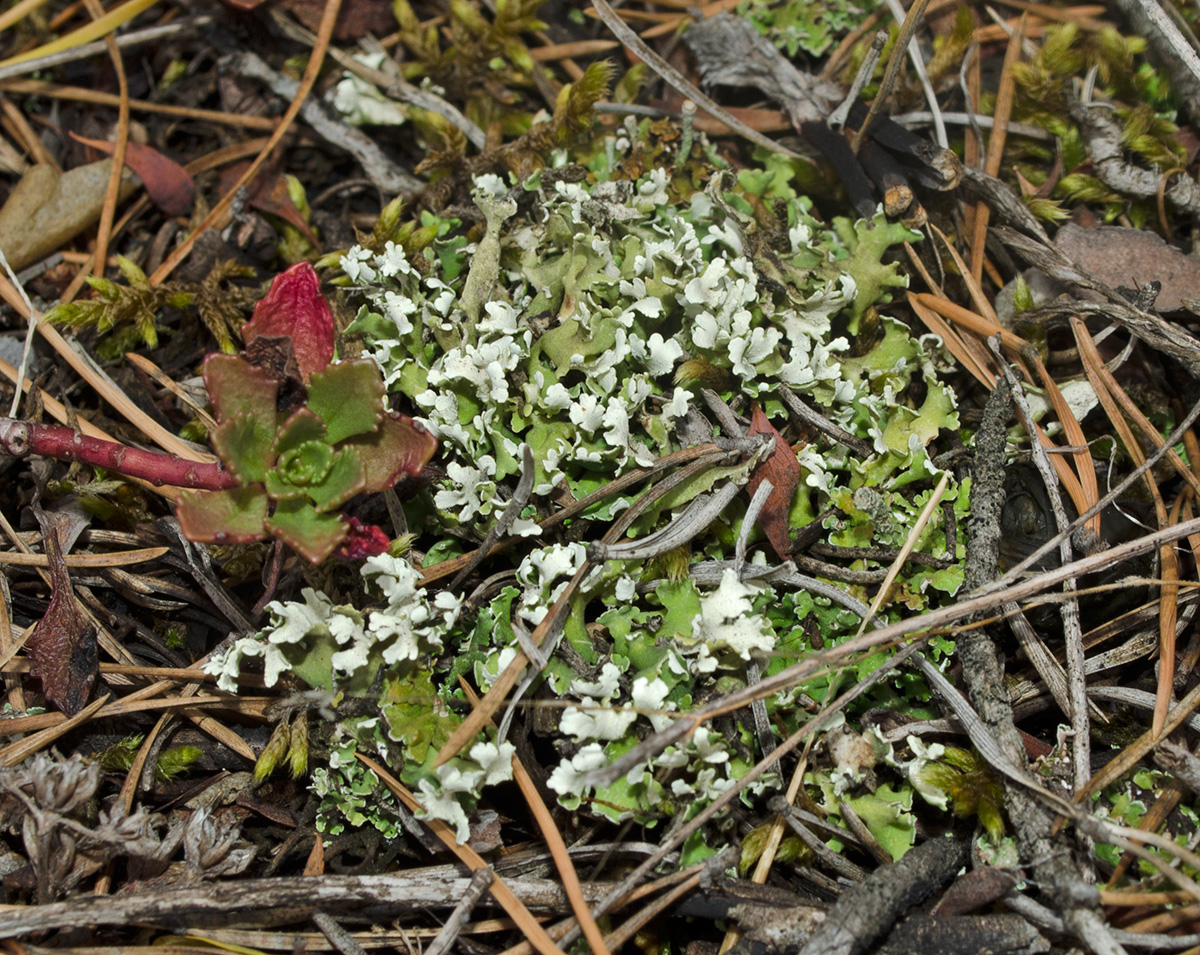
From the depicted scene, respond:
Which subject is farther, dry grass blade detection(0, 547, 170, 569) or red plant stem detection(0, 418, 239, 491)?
dry grass blade detection(0, 547, 170, 569)

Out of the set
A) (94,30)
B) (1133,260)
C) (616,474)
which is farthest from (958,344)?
(94,30)

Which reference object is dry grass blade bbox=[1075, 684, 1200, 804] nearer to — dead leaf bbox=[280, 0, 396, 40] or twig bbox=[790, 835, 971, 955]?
twig bbox=[790, 835, 971, 955]

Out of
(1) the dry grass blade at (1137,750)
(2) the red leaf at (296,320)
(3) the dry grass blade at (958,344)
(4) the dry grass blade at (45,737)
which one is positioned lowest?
(4) the dry grass blade at (45,737)

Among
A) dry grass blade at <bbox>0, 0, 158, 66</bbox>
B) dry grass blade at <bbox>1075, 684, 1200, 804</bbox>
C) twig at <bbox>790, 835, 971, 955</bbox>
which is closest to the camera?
twig at <bbox>790, 835, 971, 955</bbox>

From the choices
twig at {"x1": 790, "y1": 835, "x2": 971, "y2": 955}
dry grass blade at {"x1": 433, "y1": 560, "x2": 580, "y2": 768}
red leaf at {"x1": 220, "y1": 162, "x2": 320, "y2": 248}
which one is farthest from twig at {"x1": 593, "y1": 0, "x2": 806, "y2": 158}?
twig at {"x1": 790, "y1": 835, "x2": 971, "y2": 955}

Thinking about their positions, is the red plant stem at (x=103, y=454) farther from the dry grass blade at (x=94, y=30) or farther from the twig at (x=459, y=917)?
the dry grass blade at (x=94, y=30)

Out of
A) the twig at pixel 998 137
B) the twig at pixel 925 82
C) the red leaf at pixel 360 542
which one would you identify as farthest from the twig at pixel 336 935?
the twig at pixel 925 82

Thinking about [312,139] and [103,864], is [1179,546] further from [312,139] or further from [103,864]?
[312,139]
